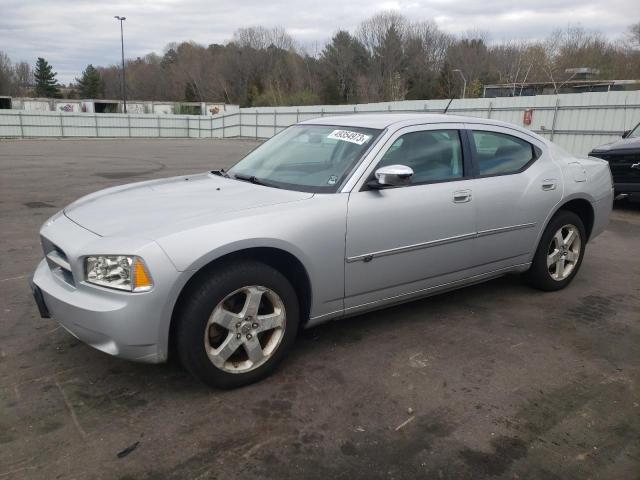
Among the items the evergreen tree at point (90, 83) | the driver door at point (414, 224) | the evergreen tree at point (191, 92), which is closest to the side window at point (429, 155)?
the driver door at point (414, 224)

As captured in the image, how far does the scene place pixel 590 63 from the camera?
55938mm

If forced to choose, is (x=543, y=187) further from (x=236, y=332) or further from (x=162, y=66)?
(x=162, y=66)

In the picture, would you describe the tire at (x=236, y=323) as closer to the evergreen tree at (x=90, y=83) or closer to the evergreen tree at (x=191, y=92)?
the evergreen tree at (x=191, y=92)

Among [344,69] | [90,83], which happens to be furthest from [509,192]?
[90,83]

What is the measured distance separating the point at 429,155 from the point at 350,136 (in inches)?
23.8

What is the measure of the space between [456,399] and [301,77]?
73.2m

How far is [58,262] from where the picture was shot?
3.09 meters

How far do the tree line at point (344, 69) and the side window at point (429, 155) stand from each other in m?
46.0

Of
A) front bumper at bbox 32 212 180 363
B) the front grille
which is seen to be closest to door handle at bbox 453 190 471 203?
front bumper at bbox 32 212 180 363

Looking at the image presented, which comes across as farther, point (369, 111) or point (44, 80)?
point (44, 80)

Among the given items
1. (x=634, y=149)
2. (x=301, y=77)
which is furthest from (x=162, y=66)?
(x=634, y=149)

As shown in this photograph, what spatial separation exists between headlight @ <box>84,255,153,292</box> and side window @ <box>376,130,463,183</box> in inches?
67.6

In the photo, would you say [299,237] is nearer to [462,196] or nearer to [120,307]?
[120,307]

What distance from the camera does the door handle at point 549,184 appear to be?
4.55 meters
